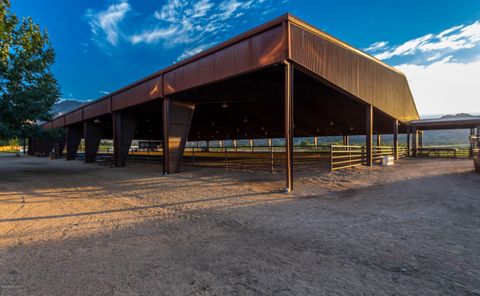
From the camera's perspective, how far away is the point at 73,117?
26828mm

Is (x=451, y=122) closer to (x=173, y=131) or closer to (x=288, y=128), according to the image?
(x=288, y=128)

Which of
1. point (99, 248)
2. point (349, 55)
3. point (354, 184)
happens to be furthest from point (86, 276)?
point (349, 55)

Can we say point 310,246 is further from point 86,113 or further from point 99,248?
point 86,113

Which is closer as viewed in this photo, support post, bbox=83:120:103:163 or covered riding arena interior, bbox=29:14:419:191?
covered riding arena interior, bbox=29:14:419:191

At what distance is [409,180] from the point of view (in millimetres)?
9852

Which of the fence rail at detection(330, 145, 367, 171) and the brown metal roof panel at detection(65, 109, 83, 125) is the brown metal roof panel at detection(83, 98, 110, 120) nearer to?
the brown metal roof panel at detection(65, 109, 83, 125)

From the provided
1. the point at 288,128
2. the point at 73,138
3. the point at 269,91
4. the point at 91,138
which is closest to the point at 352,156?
the point at 269,91

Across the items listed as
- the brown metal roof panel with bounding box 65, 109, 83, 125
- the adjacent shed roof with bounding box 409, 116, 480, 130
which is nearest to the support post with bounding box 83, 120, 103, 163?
the brown metal roof panel with bounding box 65, 109, 83, 125

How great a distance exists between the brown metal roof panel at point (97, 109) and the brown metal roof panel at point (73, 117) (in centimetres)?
164

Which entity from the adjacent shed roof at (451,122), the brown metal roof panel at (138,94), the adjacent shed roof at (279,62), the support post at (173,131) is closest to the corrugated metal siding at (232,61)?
the adjacent shed roof at (279,62)

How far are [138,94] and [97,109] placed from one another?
837 centimetres

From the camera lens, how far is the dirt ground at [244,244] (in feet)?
9.10

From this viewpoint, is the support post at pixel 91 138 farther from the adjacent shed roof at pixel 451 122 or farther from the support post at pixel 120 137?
the adjacent shed roof at pixel 451 122

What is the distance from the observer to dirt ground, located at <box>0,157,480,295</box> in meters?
2.77
